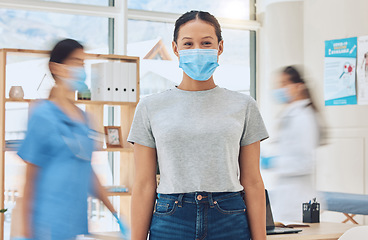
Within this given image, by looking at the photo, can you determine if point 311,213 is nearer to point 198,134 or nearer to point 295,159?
point 295,159

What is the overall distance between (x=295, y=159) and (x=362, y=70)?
7.96ft

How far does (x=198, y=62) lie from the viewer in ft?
5.57

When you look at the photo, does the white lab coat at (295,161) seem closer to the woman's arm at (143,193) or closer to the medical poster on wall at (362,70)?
the medical poster on wall at (362,70)

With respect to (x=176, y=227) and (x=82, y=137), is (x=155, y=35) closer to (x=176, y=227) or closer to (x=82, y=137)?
(x=82, y=137)

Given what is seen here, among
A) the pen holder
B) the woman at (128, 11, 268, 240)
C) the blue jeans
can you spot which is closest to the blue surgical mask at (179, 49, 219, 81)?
the woman at (128, 11, 268, 240)

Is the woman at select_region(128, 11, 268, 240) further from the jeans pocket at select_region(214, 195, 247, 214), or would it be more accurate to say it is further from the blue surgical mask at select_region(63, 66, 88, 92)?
the blue surgical mask at select_region(63, 66, 88, 92)

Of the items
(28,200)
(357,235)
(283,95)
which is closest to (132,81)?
(283,95)

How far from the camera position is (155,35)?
6.74 metres

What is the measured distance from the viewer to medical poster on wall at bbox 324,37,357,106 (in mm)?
6346

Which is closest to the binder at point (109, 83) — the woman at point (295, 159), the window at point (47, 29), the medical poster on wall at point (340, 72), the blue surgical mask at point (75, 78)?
the window at point (47, 29)

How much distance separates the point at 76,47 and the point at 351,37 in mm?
4030

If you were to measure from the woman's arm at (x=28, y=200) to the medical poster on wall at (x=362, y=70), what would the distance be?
439cm

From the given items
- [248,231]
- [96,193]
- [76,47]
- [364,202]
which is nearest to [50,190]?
[96,193]

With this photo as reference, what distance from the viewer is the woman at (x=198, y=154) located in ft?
5.34
